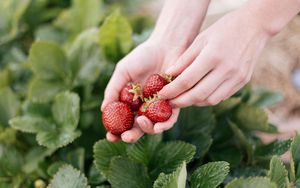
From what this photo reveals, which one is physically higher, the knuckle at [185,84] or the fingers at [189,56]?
the fingers at [189,56]

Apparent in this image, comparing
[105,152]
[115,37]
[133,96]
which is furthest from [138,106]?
[115,37]

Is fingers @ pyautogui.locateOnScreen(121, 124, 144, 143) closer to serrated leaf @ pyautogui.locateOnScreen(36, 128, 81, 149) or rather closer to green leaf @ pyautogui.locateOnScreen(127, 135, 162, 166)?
green leaf @ pyautogui.locateOnScreen(127, 135, 162, 166)

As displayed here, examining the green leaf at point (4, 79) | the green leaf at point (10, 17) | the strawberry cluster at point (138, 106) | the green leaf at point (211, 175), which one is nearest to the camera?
the green leaf at point (211, 175)

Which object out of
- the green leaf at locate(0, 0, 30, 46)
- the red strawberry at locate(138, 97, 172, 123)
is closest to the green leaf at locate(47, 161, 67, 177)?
the red strawberry at locate(138, 97, 172, 123)

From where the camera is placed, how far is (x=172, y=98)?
3.42 ft

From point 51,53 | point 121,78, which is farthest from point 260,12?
point 51,53

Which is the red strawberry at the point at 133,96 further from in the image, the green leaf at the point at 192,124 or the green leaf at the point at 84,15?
the green leaf at the point at 84,15

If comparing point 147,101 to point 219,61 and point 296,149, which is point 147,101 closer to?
point 219,61

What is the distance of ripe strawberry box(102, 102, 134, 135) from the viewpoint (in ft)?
3.52

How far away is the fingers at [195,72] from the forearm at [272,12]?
13 cm

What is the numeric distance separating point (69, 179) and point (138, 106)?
237mm

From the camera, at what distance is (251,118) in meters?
1.31

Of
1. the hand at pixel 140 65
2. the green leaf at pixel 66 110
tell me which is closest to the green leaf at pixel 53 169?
the green leaf at pixel 66 110

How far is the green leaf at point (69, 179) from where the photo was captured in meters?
1.03
